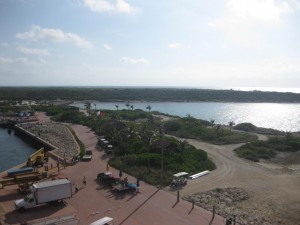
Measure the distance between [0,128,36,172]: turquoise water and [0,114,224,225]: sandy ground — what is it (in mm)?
16795

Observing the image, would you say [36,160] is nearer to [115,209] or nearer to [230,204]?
[115,209]

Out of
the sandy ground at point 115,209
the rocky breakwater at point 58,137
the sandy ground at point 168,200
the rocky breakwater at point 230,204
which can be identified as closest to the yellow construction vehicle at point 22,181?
the sandy ground at point 115,209

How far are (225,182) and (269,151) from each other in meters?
18.1

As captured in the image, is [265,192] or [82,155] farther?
[82,155]

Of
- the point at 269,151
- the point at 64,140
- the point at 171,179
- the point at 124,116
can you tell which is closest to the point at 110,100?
the point at 124,116

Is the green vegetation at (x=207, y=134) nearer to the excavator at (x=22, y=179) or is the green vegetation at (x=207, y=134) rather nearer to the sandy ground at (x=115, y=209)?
the sandy ground at (x=115, y=209)

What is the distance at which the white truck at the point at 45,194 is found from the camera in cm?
2342

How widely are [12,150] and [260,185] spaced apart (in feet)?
128

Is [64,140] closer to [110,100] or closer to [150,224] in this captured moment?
[150,224]

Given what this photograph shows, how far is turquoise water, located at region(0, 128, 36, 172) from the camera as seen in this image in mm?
43597

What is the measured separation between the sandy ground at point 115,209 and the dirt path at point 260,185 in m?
3.64

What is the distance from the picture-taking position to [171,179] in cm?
3073

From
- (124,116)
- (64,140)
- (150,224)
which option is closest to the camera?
(150,224)

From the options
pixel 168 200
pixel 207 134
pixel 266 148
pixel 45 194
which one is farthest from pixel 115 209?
pixel 207 134
